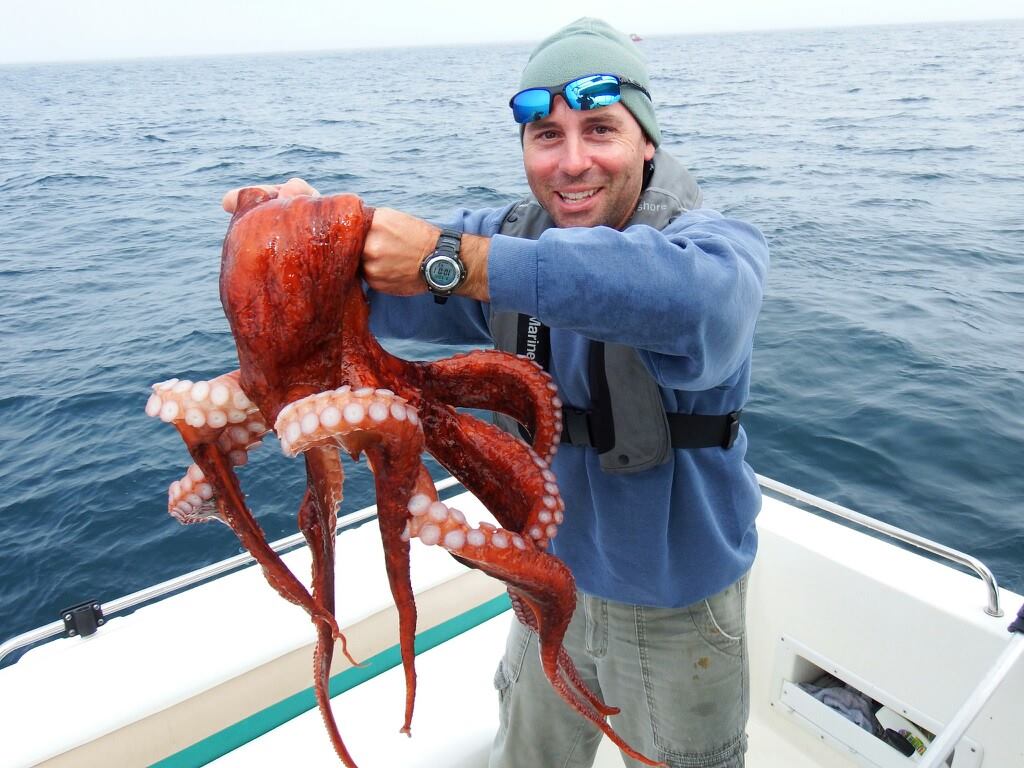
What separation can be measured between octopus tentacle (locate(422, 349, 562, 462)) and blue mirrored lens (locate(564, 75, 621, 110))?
98 cm

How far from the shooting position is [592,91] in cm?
255

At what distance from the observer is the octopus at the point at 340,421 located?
5.52 feet

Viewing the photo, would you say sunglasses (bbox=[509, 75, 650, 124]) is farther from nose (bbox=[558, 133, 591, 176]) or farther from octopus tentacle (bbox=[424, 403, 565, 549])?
octopus tentacle (bbox=[424, 403, 565, 549])

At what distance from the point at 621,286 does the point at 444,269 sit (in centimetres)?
41

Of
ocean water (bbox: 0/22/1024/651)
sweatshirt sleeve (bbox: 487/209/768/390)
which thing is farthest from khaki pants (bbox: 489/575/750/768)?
ocean water (bbox: 0/22/1024/651)

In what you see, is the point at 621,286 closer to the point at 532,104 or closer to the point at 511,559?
the point at 511,559

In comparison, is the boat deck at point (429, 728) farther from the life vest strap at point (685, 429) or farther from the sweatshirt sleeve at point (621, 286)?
the sweatshirt sleeve at point (621, 286)

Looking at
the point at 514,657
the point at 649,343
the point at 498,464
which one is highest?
the point at 649,343

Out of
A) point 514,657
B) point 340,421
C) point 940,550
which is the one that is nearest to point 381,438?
point 340,421

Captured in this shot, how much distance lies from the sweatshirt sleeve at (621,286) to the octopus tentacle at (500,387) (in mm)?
304

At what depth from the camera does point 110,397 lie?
9.46m

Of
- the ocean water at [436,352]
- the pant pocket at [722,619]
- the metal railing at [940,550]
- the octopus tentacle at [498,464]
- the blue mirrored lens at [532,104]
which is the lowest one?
the ocean water at [436,352]

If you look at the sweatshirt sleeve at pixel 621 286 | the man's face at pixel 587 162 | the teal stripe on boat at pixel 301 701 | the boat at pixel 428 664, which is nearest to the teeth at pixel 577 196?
the man's face at pixel 587 162

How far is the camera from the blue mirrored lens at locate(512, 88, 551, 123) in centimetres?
260
